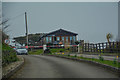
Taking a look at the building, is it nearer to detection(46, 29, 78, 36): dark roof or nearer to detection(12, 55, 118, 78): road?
detection(46, 29, 78, 36): dark roof

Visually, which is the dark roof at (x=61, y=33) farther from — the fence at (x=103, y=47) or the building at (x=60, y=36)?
the fence at (x=103, y=47)

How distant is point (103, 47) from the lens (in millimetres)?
24109

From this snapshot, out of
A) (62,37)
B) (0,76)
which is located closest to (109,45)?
(0,76)

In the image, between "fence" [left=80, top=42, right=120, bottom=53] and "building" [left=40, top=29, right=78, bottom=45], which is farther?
"building" [left=40, top=29, right=78, bottom=45]

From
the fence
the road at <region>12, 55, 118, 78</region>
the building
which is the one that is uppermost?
the building

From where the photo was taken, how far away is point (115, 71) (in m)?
9.64

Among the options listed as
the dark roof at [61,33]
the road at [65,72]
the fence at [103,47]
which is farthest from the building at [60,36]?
the road at [65,72]

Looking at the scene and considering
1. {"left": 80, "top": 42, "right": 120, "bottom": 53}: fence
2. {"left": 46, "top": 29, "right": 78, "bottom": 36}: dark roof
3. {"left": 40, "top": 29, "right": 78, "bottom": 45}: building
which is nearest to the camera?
{"left": 80, "top": 42, "right": 120, "bottom": 53}: fence

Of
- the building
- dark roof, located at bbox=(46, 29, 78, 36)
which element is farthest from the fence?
dark roof, located at bbox=(46, 29, 78, 36)

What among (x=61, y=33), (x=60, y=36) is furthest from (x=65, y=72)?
(x=61, y=33)

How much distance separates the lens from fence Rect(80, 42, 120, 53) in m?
21.1

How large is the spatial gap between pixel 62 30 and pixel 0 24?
158 ft

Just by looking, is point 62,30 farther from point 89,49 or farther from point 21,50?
point 89,49

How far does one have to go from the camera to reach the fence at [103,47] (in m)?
21.1
